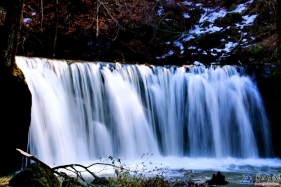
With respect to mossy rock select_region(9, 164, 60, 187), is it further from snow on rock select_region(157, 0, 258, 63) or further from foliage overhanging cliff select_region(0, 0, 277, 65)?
snow on rock select_region(157, 0, 258, 63)

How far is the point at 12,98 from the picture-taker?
6.71 meters

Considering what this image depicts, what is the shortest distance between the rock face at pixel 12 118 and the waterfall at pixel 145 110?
1.56 m

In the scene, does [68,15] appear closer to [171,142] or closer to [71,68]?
[71,68]

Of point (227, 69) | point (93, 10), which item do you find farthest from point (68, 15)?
point (227, 69)

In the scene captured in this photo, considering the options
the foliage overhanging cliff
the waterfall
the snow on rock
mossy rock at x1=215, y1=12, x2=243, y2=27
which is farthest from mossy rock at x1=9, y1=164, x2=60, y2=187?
mossy rock at x1=215, y1=12, x2=243, y2=27

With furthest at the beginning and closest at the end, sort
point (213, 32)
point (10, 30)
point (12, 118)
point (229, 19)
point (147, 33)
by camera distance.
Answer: point (229, 19) → point (147, 33) → point (213, 32) → point (12, 118) → point (10, 30)

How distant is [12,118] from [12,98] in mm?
399

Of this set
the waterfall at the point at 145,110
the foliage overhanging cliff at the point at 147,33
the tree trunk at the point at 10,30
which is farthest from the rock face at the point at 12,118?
the foliage overhanging cliff at the point at 147,33

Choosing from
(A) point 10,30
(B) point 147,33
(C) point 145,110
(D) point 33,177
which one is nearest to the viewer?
(D) point 33,177

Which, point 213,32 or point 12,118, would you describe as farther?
point 213,32

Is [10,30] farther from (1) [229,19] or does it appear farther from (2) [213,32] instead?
(1) [229,19]


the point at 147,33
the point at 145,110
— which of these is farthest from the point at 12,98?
the point at 147,33

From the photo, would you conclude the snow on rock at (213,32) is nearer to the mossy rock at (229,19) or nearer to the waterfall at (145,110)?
the mossy rock at (229,19)

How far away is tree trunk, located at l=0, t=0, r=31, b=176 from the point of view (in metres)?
6.46
